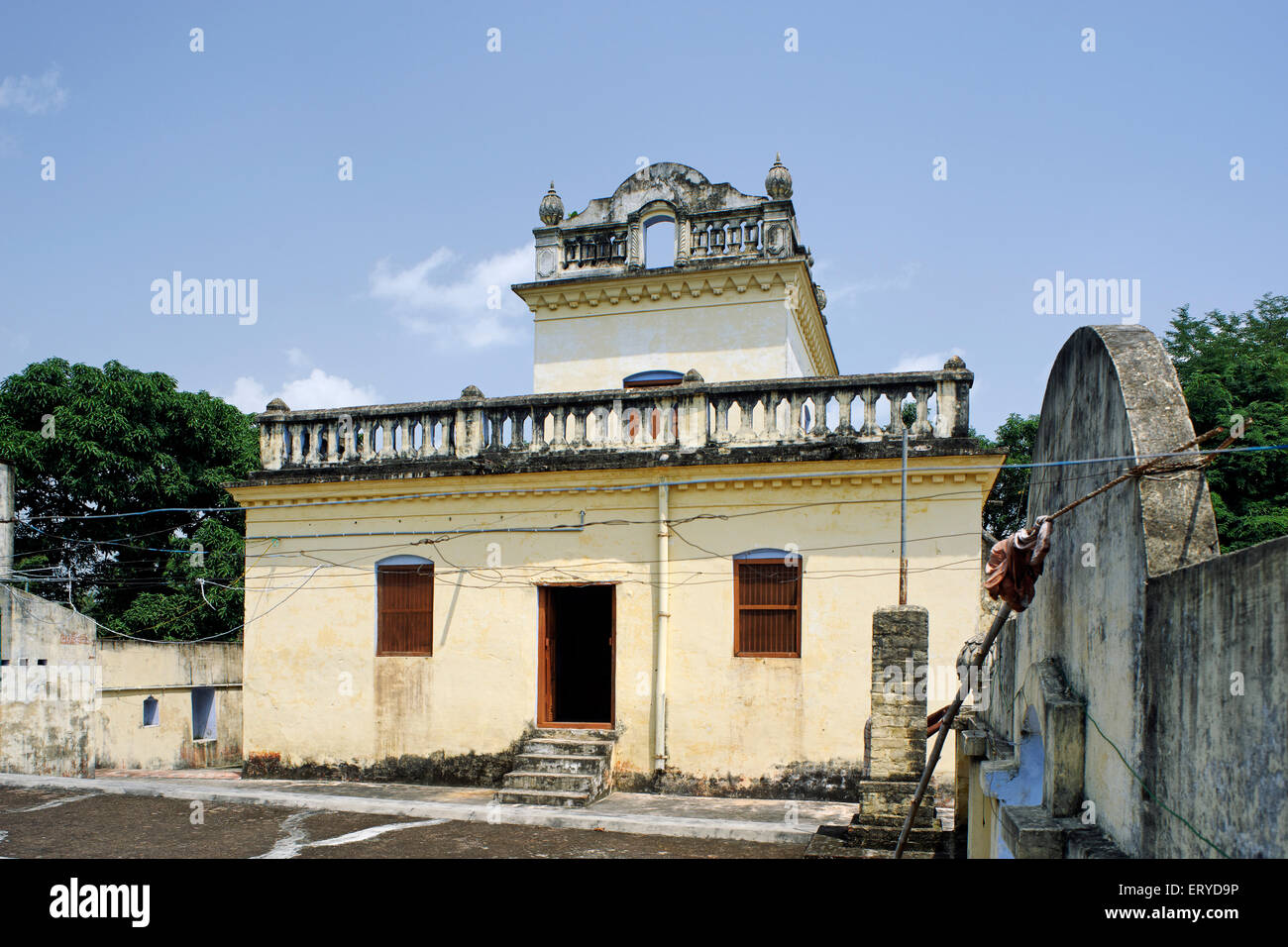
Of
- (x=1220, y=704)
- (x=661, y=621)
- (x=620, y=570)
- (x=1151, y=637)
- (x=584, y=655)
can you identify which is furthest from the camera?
(x=584, y=655)

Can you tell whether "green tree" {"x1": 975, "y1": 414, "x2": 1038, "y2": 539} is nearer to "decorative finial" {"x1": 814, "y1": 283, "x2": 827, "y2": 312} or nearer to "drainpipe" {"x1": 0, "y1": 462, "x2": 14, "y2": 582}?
"decorative finial" {"x1": 814, "y1": 283, "x2": 827, "y2": 312}

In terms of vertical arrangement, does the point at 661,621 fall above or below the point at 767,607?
below

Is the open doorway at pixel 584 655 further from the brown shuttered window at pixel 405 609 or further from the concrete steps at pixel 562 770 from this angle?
the concrete steps at pixel 562 770

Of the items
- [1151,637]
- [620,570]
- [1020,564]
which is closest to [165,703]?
[620,570]

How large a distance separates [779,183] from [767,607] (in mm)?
7074

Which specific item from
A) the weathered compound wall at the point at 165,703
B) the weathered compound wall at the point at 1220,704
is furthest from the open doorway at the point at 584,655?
the weathered compound wall at the point at 1220,704

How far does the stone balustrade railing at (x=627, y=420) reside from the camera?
478 inches

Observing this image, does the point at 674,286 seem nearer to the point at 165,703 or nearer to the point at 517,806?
the point at 517,806

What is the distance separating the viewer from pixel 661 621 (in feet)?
41.2

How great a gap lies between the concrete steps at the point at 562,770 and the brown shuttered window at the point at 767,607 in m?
2.15

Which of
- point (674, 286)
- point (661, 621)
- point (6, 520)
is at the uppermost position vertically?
point (674, 286)

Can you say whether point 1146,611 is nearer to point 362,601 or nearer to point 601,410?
point 601,410

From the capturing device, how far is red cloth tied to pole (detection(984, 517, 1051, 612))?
194 inches

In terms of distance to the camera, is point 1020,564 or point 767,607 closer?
point 1020,564
